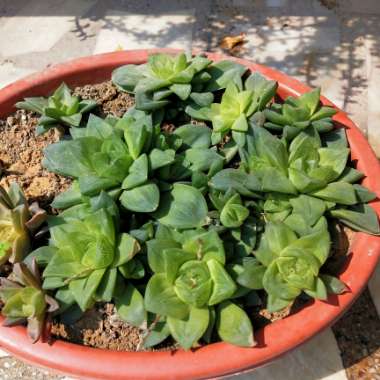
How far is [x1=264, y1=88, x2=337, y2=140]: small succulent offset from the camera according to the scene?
141 centimetres

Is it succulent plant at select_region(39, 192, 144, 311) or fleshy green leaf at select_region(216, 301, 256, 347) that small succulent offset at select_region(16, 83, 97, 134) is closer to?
succulent plant at select_region(39, 192, 144, 311)

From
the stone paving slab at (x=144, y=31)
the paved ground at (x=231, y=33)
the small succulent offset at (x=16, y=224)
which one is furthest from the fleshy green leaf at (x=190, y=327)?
the stone paving slab at (x=144, y=31)

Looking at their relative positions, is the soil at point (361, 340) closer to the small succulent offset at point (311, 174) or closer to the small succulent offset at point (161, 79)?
the small succulent offset at point (311, 174)

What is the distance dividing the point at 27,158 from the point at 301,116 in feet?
2.77

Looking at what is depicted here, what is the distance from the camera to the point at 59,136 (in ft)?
5.19

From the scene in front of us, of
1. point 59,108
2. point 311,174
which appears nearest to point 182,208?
point 311,174

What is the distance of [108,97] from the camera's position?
1.67 metres

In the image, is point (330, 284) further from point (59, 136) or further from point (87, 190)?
point (59, 136)

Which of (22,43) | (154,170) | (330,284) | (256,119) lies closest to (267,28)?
(22,43)

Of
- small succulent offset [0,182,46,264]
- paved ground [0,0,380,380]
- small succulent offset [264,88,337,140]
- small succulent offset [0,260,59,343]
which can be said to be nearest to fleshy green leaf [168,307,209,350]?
small succulent offset [0,260,59,343]

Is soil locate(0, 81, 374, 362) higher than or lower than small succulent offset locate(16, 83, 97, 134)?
lower

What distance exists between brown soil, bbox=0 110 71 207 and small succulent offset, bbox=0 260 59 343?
1.08 ft

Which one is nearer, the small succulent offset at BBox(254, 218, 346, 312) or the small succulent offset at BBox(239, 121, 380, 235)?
the small succulent offset at BBox(254, 218, 346, 312)

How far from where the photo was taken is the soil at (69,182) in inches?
50.5
